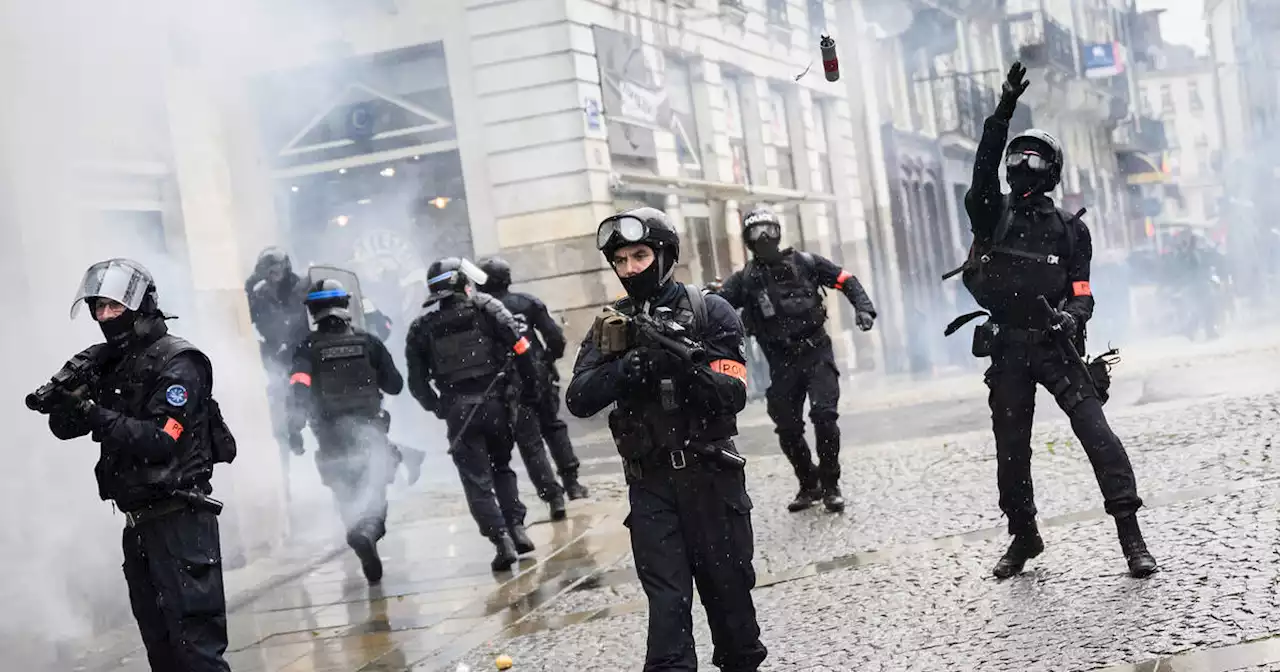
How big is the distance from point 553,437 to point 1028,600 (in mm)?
5196

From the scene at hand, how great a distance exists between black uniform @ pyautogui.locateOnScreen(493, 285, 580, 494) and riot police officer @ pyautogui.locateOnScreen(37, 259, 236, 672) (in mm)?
4156

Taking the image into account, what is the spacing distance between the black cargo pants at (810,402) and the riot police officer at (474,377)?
52.5 inches

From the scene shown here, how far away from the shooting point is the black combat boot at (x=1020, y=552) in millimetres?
5969

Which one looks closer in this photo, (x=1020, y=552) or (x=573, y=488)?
(x=1020, y=552)

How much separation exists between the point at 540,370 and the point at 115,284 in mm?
4914

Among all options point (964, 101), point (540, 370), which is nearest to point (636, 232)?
point (540, 370)

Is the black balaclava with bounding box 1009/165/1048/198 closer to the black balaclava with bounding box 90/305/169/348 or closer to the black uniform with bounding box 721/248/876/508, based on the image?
the black uniform with bounding box 721/248/876/508

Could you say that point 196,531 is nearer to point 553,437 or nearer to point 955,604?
point 955,604

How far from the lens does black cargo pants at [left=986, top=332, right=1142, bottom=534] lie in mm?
5773

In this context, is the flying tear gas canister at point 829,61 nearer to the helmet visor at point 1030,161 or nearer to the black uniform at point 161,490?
the helmet visor at point 1030,161

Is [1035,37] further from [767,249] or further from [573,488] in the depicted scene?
[767,249]

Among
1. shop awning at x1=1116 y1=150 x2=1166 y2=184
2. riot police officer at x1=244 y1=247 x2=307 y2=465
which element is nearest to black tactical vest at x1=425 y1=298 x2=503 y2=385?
riot police officer at x1=244 y1=247 x2=307 y2=465

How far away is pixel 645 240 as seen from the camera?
175 inches

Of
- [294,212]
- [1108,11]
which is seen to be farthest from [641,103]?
[1108,11]
